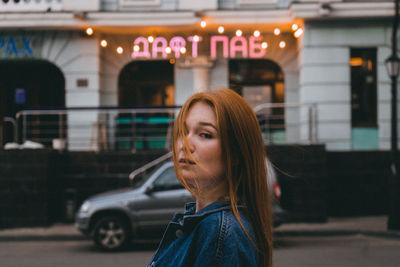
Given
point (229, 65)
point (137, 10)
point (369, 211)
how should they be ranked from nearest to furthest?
1. point (369, 211)
2. point (137, 10)
3. point (229, 65)

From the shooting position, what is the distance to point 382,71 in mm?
14930

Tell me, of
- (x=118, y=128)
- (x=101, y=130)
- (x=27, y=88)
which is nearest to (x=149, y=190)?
(x=101, y=130)

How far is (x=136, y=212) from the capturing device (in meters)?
10.0

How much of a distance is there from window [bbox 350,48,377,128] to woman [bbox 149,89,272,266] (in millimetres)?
14250

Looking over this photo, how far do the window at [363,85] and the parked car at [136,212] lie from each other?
242 inches

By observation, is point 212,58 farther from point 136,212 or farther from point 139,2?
point 136,212

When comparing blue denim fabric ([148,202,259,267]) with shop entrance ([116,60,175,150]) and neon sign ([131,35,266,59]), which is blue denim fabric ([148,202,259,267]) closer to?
neon sign ([131,35,266,59])

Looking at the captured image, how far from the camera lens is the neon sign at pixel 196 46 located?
15578 millimetres

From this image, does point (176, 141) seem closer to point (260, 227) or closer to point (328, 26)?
point (260, 227)

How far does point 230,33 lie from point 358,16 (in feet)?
12.2

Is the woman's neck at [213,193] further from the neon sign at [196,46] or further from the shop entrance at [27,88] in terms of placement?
the shop entrance at [27,88]

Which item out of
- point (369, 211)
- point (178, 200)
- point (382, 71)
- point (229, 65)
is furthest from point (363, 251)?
point (229, 65)

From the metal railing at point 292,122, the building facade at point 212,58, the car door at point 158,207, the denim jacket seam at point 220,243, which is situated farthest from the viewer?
→ the building facade at point 212,58

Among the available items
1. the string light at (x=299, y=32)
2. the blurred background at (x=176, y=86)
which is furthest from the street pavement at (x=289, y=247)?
the string light at (x=299, y=32)
